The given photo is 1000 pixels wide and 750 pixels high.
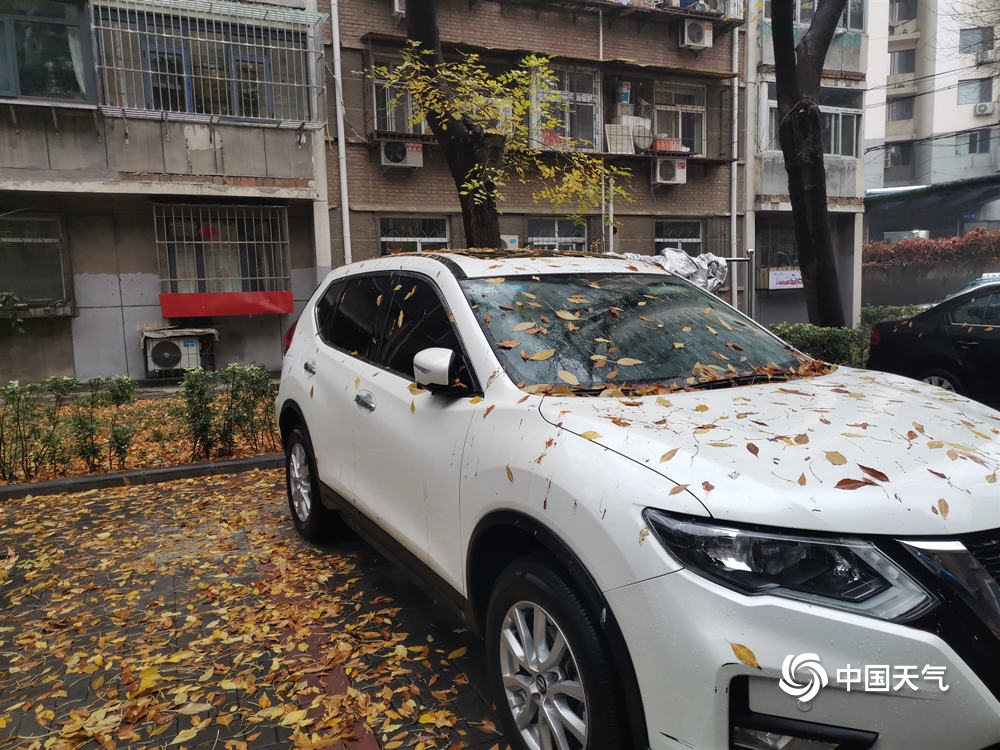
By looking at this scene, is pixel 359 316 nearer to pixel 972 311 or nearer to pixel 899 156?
pixel 972 311

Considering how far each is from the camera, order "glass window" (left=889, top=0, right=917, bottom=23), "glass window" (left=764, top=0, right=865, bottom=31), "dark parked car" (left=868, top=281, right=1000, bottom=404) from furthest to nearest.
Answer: "glass window" (left=889, top=0, right=917, bottom=23), "glass window" (left=764, top=0, right=865, bottom=31), "dark parked car" (left=868, top=281, right=1000, bottom=404)

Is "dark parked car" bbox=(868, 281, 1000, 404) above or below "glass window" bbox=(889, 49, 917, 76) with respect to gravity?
below

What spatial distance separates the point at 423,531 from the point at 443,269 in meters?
1.22

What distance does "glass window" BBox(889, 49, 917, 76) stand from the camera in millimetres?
40125

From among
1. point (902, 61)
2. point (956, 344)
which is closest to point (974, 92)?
point (902, 61)

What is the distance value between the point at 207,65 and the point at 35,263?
15.1 ft

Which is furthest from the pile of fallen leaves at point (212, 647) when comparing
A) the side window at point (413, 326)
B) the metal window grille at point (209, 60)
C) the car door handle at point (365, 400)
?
the metal window grille at point (209, 60)

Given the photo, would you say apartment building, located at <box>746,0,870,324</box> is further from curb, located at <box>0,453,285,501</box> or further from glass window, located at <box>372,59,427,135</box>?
curb, located at <box>0,453,285,501</box>

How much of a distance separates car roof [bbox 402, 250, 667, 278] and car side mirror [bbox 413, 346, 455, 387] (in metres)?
0.65

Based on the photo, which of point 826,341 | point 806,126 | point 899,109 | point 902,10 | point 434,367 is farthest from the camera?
point 899,109

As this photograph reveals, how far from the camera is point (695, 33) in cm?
1723

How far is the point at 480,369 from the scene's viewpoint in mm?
2842

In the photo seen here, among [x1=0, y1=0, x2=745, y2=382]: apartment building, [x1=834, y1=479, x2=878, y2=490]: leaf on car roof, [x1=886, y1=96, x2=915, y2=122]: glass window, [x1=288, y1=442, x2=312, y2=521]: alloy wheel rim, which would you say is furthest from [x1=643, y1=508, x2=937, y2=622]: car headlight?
[x1=886, y1=96, x2=915, y2=122]: glass window

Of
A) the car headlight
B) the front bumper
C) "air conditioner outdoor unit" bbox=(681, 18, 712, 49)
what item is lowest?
the front bumper
